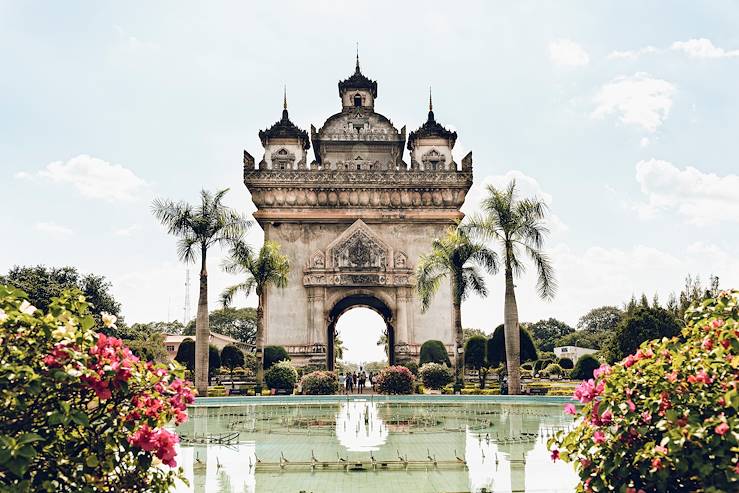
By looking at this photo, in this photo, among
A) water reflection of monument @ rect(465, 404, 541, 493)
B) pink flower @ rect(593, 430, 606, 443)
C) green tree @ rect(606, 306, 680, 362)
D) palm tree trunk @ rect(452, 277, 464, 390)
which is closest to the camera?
pink flower @ rect(593, 430, 606, 443)

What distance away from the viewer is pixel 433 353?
124 feet

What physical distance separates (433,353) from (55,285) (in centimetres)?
2479

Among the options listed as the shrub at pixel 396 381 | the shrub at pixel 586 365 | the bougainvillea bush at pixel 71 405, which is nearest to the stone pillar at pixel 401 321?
the shrub at pixel 586 365

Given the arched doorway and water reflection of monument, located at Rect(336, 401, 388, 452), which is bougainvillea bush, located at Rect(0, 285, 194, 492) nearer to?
water reflection of monument, located at Rect(336, 401, 388, 452)

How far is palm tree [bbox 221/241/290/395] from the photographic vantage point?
30.5 meters

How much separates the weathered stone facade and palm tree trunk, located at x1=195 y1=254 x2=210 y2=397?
458 inches

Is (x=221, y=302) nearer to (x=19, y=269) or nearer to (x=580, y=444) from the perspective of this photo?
(x=19, y=269)

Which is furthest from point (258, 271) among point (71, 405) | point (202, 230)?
point (71, 405)

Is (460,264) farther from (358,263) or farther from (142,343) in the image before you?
(142,343)

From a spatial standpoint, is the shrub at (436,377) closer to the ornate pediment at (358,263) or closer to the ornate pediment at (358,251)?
the ornate pediment at (358,263)

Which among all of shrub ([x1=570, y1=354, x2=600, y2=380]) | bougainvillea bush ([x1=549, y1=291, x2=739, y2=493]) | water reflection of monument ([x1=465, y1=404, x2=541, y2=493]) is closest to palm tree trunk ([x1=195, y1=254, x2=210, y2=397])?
water reflection of monument ([x1=465, y1=404, x2=541, y2=493])

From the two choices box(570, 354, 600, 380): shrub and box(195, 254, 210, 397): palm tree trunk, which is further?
box(570, 354, 600, 380): shrub

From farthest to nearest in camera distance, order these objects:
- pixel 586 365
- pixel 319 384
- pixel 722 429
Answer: pixel 586 365
pixel 319 384
pixel 722 429

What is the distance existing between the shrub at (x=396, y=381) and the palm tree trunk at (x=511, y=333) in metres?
4.41
